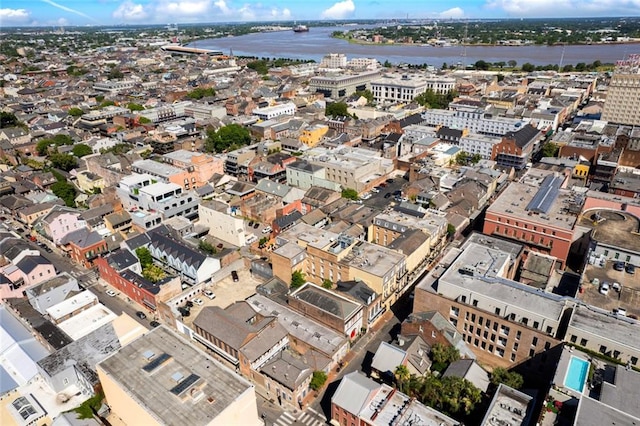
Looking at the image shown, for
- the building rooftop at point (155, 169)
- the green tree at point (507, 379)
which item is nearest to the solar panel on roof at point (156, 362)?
the green tree at point (507, 379)

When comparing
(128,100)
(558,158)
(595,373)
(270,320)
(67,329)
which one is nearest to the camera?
(595,373)

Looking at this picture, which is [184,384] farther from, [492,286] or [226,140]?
[226,140]

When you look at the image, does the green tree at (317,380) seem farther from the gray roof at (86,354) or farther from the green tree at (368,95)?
the green tree at (368,95)

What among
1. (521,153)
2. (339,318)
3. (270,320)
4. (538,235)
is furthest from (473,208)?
(270,320)

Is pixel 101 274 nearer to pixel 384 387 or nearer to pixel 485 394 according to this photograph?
pixel 384 387

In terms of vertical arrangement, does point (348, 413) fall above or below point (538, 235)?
below

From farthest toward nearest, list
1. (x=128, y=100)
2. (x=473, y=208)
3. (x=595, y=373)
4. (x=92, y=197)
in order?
(x=128, y=100), (x=92, y=197), (x=473, y=208), (x=595, y=373)

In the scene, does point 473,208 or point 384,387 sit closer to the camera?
point 384,387
